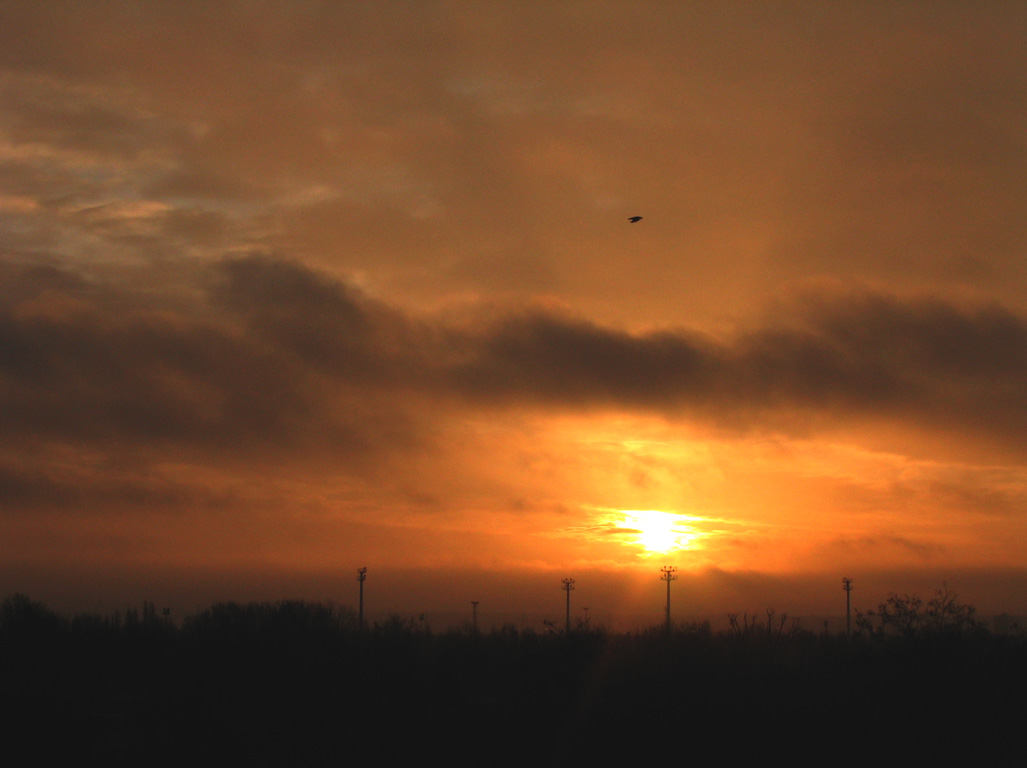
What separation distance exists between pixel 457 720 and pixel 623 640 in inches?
523

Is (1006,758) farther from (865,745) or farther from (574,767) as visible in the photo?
(574,767)

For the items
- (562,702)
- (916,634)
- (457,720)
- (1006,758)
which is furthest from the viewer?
(916,634)

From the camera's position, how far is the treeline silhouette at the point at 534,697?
28.6m

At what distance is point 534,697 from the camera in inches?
1310

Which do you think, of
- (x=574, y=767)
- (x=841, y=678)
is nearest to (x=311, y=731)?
(x=574, y=767)

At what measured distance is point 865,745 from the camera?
28.8m

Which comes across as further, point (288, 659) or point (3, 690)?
point (288, 659)

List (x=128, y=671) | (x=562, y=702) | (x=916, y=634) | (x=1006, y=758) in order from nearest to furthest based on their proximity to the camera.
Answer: (x=1006, y=758), (x=562, y=702), (x=916, y=634), (x=128, y=671)

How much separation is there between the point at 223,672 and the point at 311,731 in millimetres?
9259

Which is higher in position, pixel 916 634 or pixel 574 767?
pixel 916 634

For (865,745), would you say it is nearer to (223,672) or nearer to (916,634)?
(916,634)

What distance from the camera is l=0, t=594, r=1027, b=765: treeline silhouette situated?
28641mm

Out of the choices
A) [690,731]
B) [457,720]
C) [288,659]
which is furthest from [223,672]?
[690,731]

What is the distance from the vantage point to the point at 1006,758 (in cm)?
2792
